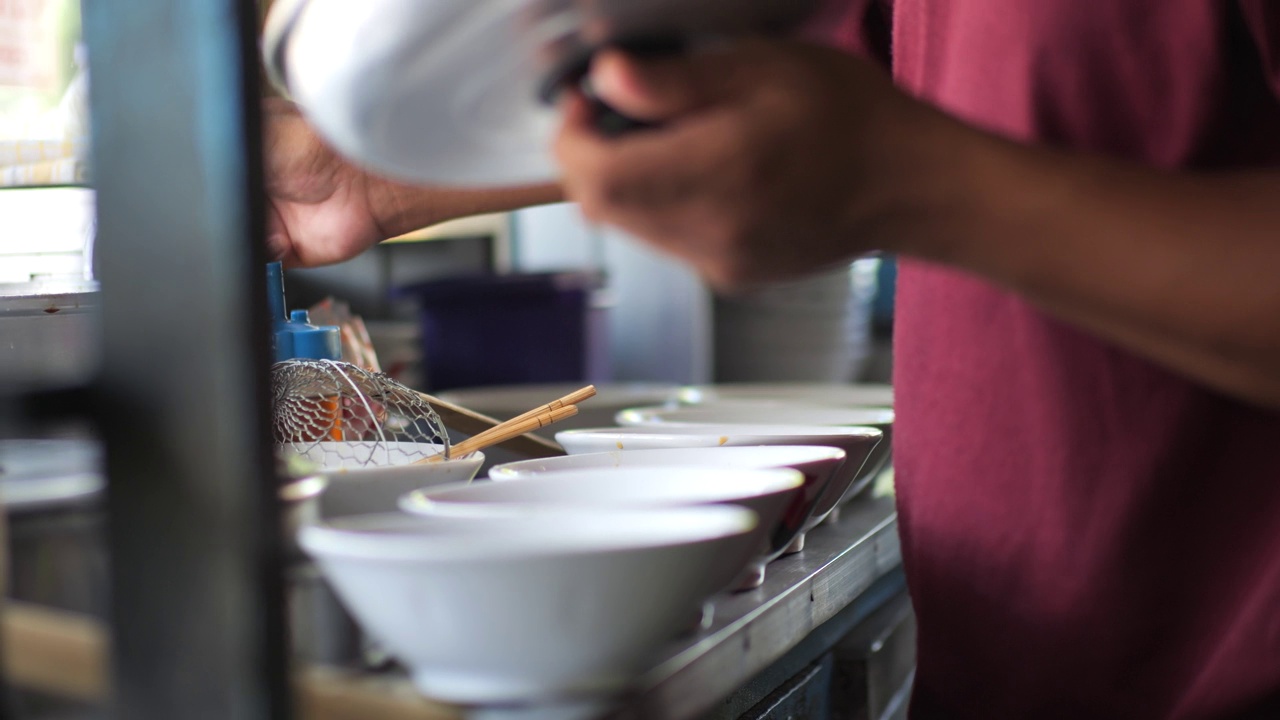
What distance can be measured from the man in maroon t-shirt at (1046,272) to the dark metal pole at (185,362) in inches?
6.0

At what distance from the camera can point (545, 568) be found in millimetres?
501

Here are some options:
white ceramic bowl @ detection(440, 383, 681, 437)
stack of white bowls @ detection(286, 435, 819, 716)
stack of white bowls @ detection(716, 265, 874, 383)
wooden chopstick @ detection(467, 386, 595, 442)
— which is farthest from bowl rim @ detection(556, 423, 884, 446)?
stack of white bowls @ detection(716, 265, 874, 383)

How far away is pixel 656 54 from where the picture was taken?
0.52 metres

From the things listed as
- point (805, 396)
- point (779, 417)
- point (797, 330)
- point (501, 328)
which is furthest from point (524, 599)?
point (797, 330)

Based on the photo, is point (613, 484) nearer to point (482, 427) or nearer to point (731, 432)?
point (731, 432)

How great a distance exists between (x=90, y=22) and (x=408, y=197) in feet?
2.03

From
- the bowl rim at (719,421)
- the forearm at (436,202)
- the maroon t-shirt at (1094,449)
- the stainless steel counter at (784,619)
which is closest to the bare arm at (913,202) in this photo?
the maroon t-shirt at (1094,449)

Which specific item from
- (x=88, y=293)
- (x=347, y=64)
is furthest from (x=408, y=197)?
(x=347, y=64)

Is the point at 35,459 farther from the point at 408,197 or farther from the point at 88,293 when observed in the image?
the point at 408,197

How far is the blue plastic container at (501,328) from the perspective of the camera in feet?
7.84

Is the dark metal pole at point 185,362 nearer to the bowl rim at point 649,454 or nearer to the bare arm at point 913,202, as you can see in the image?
the bare arm at point 913,202

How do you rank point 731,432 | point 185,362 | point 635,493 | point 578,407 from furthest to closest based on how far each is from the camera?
1. point 578,407
2. point 731,432
3. point 635,493
4. point 185,362

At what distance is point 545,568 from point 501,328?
76.3 inches

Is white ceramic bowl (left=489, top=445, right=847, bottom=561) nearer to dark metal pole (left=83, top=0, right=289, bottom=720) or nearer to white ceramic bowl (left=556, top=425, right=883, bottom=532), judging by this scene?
white ceramic bowl (left=556, top=425, right=883, bottom=532)
